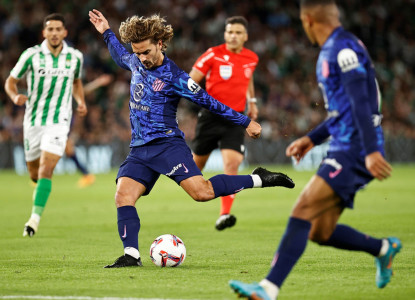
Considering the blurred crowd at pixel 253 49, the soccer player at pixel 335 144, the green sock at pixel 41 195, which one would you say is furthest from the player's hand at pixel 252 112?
the blurred crowd at pixel 253 49

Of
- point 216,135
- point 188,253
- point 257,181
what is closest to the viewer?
point 257,181

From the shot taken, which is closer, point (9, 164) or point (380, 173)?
point (380, 173)

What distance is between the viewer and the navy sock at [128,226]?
277 inches

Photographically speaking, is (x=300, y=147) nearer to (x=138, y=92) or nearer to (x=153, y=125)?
(x=153, y=125)

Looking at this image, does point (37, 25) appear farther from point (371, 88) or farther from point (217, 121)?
point (371, 88)

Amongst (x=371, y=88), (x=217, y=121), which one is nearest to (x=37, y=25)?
(x=217, y=121)

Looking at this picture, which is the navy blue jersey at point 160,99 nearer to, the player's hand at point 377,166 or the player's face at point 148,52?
the player's face at point 148,52

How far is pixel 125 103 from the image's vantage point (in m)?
26.1

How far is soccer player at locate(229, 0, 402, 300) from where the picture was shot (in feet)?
15.9

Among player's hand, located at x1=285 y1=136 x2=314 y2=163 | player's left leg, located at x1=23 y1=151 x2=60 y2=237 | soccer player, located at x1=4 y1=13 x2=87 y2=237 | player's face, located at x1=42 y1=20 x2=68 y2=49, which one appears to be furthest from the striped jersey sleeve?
player's hand, located at x1=285 y1=136 x2=314 y2=163

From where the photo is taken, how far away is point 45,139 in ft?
32.1

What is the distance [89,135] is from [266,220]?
14401mm

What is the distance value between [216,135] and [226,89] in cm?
66

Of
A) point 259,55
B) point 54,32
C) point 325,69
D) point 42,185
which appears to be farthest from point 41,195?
point 259,55
